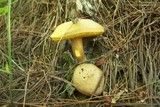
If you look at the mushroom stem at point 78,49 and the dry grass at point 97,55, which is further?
the mushroom stem at point 78,49

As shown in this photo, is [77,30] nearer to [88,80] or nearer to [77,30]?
[77,30]

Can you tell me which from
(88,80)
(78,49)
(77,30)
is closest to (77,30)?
(77,30)

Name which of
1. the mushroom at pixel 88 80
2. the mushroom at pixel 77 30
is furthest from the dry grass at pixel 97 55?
the mushroom at pixel 77 30

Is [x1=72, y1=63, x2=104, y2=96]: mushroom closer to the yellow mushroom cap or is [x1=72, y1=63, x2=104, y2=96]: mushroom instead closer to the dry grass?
the dry grass

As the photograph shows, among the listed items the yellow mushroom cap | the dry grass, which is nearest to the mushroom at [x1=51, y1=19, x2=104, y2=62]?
the yellow mushroom cap

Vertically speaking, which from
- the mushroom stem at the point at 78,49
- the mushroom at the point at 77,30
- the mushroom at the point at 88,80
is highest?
the mushroom at the point at 77,30

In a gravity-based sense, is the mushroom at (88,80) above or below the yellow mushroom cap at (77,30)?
below

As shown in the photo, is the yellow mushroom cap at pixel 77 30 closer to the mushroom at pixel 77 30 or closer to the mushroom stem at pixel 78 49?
the mushroom at pixel 77 30
